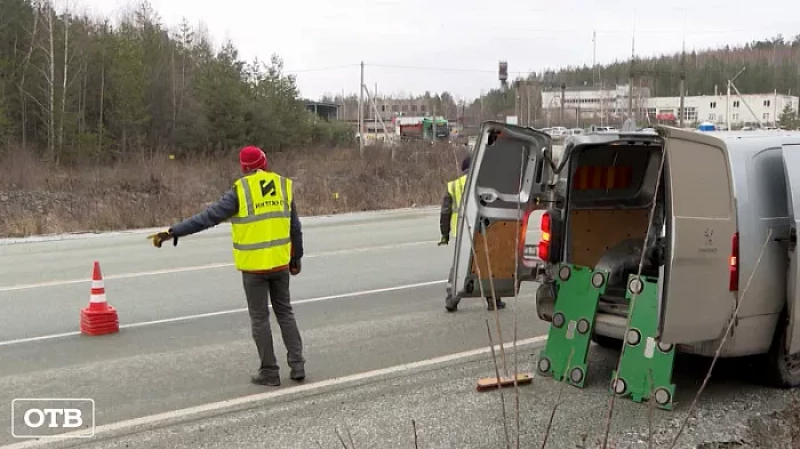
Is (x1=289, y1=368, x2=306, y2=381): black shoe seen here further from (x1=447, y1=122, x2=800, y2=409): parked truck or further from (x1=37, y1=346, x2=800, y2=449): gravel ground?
(x1=447, y1=122, x2=800, y2=409): parked truck

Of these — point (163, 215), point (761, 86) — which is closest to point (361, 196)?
point (163, 215)

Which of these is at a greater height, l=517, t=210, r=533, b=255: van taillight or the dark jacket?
the dark jacket

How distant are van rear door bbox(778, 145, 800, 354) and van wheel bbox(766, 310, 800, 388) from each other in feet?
0.31

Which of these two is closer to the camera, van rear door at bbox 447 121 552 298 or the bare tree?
van rear door at bbox 447 121 552 298

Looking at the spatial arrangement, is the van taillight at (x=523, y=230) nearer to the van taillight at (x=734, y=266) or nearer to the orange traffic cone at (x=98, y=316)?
the van taillight at (x=734, y=266)

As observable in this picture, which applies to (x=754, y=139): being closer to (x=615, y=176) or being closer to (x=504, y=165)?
(x=615, y=176)

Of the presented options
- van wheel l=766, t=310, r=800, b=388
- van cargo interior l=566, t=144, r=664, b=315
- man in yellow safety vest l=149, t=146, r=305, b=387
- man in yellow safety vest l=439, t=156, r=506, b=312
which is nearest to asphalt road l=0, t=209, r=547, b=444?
man in yellow safety vest l=439, t=156, r=506, b=312

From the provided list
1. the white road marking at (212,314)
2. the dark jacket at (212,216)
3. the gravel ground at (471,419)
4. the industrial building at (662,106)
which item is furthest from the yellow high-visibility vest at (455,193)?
the industrial building at (662,106)

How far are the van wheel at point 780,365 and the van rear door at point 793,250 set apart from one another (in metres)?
0.09

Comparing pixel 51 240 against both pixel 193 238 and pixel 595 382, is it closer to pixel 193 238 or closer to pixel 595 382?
pixel 193 238

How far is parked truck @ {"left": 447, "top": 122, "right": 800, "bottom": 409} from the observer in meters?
4.42

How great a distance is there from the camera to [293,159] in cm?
4053

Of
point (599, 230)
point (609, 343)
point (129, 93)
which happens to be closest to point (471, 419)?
point (609, 343)

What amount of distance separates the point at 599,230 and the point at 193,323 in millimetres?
4155
